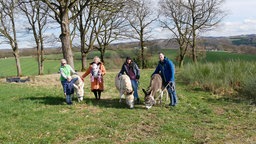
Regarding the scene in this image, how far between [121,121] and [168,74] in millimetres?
3069

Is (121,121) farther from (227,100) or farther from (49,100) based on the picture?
(227,100)

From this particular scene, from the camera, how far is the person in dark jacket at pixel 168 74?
33.0 ft

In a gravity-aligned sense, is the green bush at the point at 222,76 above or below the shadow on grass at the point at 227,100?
above

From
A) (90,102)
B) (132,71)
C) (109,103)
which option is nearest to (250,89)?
(132,71)

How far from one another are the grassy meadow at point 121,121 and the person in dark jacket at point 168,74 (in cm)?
50

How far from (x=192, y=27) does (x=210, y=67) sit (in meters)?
20.0

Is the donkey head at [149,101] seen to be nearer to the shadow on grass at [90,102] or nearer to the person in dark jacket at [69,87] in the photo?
the shadow on grass at [90,102]

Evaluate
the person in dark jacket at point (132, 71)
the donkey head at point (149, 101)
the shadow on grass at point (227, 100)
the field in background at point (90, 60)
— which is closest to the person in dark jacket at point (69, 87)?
the person in dark jacket at point (132, 71)

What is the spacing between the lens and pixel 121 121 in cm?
816

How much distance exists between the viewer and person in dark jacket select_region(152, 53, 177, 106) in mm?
10070

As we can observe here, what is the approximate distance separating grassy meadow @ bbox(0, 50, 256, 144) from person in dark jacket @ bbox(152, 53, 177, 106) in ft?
1.63

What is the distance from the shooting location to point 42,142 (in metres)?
6.45

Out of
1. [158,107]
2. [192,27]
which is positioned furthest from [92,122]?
[192,27]

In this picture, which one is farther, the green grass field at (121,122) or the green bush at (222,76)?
the green bush at (222,76)
